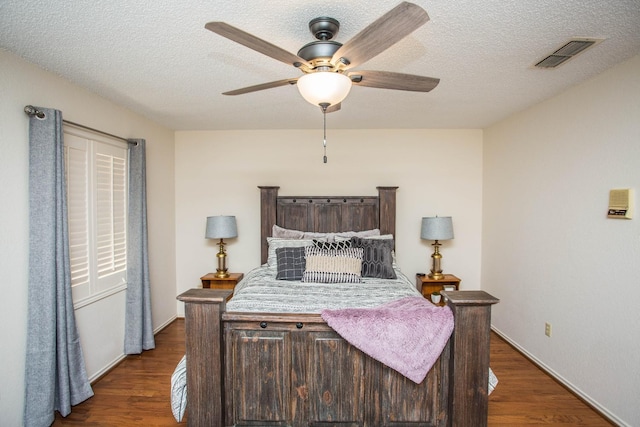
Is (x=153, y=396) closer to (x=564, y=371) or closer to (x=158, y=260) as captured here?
(x=158, y=260)

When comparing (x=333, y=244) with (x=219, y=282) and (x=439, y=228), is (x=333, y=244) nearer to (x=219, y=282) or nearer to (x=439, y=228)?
(x=439, y=228)

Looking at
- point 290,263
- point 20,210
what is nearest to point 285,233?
point 290,263

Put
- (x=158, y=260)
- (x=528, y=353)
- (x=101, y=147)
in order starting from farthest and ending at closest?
(x=158, y=260)
(x=528, y=353)
(x=101, y=147)

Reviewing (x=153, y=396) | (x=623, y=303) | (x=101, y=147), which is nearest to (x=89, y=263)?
(x=101, y=147)

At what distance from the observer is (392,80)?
5.81 feet

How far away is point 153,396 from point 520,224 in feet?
12.0

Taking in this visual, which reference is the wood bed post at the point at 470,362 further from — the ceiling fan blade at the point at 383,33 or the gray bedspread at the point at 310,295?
the ceiling fan blade at the point at 383,33

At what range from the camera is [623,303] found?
2.26m

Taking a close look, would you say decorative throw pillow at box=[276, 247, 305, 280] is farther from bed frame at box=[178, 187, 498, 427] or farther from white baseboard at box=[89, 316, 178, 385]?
white baseboard at box=[89, 316, 178, 385]

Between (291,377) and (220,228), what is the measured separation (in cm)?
230

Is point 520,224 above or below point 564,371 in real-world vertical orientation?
above

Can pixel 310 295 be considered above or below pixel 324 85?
below

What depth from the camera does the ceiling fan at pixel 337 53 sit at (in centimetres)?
127

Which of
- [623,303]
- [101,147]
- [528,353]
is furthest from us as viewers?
[528,353]
